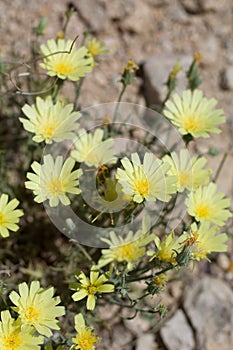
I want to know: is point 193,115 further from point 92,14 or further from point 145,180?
point 92,14

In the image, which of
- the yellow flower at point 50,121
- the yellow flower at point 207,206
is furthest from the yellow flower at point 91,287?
the yellow flower at point 50,121

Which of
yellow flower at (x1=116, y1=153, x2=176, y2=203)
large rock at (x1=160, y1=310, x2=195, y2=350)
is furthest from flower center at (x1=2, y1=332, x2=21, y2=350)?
large rock at (x1=160, y1=310, x2=195, y2=350)

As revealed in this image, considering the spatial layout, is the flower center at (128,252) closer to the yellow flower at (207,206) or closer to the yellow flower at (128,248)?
the yellow flower at (128,248)

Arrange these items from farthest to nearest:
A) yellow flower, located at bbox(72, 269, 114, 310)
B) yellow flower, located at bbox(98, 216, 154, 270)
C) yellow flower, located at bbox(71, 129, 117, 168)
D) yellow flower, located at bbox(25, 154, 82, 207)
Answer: yellow flower, located at bbox(71, 129, 117, 168) < yellow flower, located at bbox(98, 216, 154, 270) < yellow flower, located at bbox(25, 154, 82, 207) < yellow flower, located at bbox(72, 269, 114, 310)

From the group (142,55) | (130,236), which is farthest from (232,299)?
(142,55)

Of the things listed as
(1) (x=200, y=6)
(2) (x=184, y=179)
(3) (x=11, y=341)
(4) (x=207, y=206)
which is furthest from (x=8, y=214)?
(1) (x=200, y=6)

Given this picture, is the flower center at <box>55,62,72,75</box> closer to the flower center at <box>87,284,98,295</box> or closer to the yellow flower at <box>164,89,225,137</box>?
the yellow flower at <box>164,89,225,137</box>
